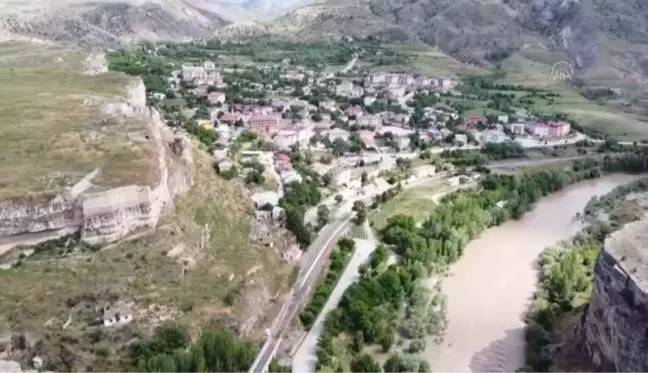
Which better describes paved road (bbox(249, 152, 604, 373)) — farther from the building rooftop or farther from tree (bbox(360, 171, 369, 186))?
the building rooftop

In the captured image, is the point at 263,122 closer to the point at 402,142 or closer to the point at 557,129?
the point at 402,142

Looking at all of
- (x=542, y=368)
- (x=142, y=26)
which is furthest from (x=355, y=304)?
(x=142, y=26)

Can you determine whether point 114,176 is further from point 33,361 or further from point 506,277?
point 506,277

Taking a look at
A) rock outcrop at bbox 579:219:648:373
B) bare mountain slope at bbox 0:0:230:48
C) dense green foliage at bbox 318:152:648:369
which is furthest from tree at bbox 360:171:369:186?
bare mountain slope at bbox 0:0:230:48

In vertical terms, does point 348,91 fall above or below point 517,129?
above

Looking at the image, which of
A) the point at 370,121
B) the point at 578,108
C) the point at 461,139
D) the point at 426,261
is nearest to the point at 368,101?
the point at 370,121

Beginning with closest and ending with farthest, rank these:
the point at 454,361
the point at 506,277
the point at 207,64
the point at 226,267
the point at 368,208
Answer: the point at 454,361 → the point at 226,267 → the point at 506,277 → the point at 368,208 → the point at 207,64
